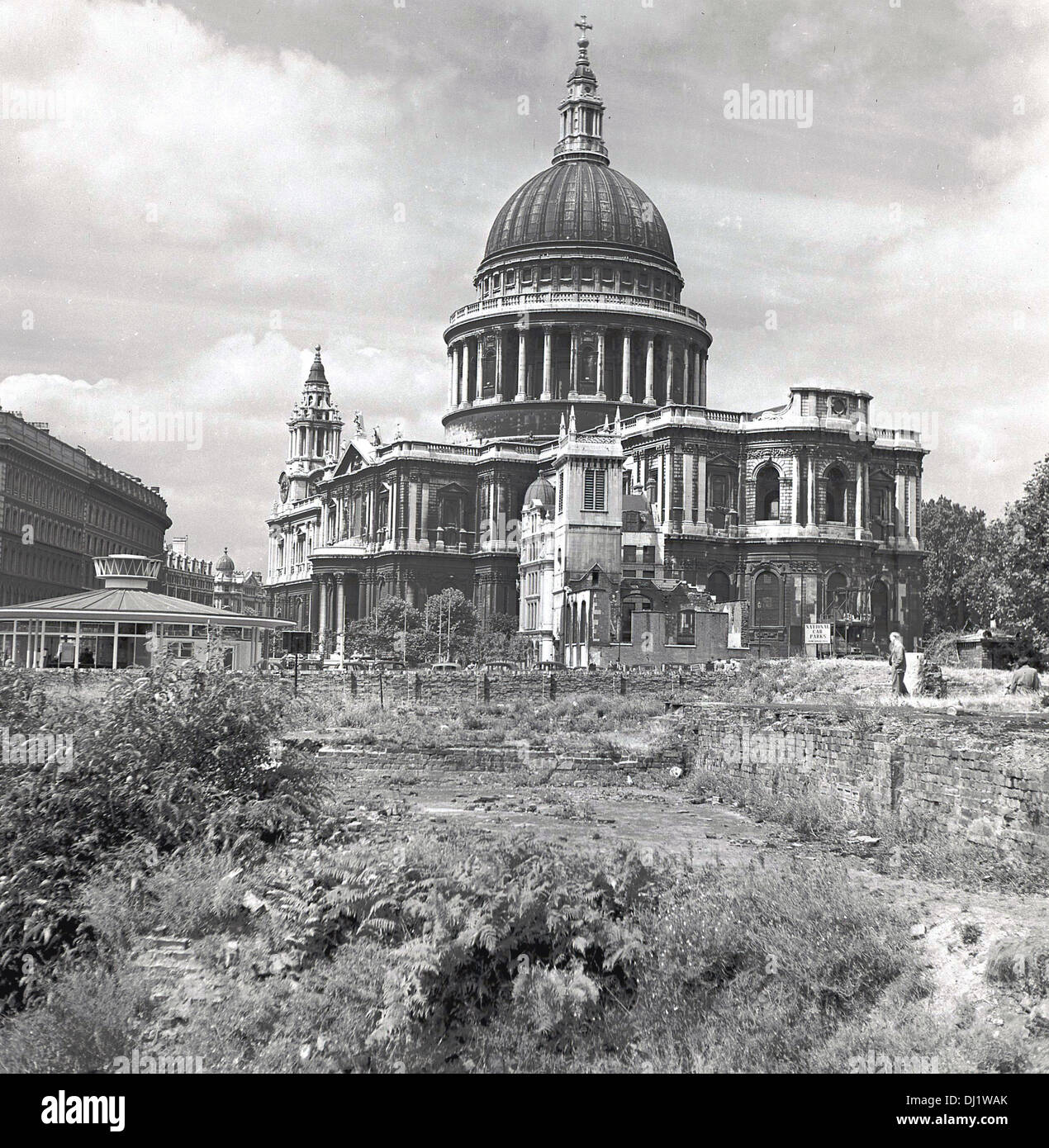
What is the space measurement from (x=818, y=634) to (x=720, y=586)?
29.9 feet

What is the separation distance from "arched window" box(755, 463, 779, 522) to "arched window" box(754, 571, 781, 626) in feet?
13.9

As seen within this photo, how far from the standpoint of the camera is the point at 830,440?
7719cm

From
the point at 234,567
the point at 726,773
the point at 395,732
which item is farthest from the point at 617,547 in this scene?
the point at 234,567

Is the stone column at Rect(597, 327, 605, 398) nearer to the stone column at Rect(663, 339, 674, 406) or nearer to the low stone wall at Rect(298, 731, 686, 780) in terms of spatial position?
the stone column at Rect(663, 339, 674, 406)

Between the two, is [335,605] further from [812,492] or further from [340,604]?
[812,492]

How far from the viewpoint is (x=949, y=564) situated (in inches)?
3716

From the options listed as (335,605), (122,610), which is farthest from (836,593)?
(122,610)

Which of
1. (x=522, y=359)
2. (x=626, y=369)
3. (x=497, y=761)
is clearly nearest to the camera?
(x=497, y=761)

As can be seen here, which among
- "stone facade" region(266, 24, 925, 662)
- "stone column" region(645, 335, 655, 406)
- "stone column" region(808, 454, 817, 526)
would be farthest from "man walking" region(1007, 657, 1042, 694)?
"stone column" region(645, 335, 655, 406)

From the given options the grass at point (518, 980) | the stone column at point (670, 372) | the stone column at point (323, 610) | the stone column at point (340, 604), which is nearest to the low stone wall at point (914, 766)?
the grass at point (518, 980)

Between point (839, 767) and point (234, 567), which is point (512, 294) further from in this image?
point (234, 567)

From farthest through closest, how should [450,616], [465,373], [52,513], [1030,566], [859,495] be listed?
[465,373]
[52,513]
[859,495]
[450,616]
[1030,566]

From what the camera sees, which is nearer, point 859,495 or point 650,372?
point 859,495

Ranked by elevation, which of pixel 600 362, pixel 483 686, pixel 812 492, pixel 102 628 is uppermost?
pixel 600 362
